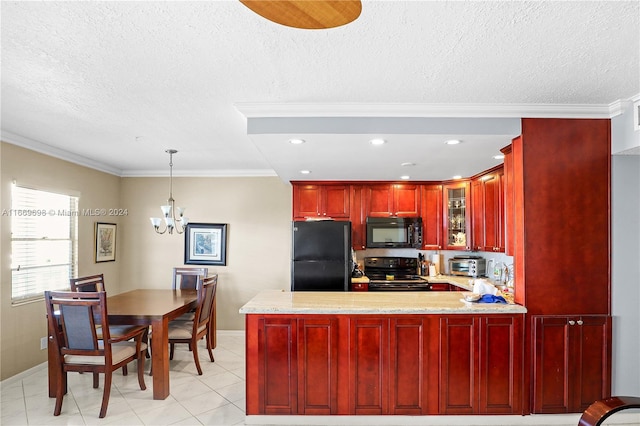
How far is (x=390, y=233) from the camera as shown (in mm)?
5188

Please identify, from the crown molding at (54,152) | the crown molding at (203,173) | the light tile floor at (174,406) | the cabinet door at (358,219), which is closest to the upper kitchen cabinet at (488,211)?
the cabinet door at (358,219)

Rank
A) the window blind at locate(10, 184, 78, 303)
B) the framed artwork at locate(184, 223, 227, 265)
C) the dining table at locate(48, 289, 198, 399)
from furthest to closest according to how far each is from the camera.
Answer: the framed artwork at locate(184, 223, 227, 265) → the window blind at locate(10, 184, 78, 303) → the dining table at locate(48, 289, 198, 399)

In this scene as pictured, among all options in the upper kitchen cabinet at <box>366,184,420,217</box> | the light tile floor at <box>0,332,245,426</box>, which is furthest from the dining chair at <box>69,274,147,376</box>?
→ the upper kitchen cabinet at <box>366,184,420,217</box>

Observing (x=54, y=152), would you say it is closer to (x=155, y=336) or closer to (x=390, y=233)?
(x=155, y=336)

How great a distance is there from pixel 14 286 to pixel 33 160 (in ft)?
4.25

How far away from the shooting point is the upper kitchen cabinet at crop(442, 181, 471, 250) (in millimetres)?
4977

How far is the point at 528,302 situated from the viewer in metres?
2.90

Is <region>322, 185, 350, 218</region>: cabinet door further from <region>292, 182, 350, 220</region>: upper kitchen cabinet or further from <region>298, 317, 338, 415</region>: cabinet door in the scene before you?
<region>298, 317, 338, 415</region>: cabinet door

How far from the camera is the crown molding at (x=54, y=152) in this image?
3723 mm

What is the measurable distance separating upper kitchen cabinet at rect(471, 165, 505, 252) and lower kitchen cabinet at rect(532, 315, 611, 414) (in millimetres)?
1308

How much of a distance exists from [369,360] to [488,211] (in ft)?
8.18

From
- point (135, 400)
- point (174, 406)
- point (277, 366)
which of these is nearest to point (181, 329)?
point (135, 400)

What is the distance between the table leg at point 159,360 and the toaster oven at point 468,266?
12.0 feet

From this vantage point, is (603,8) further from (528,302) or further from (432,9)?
(528,302)
